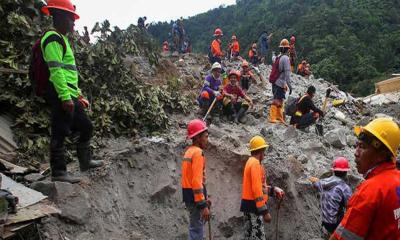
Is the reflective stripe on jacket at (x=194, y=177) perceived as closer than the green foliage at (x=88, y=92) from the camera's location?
Yes

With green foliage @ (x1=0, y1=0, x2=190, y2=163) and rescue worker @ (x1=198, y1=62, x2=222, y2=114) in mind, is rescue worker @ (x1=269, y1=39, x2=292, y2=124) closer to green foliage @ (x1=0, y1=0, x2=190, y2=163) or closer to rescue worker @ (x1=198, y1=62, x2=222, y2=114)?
rescue worker @ (x1=198, y1=62, x2=222, y2=114)

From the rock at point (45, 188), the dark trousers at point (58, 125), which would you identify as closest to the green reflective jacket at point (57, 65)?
the dark trousers at point (58, 125)

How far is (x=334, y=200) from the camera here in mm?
5340

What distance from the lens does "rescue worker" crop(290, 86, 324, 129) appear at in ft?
32.0

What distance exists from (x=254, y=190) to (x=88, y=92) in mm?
3584

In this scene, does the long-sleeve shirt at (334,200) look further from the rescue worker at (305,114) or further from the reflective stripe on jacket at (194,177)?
the rescue worker at (305,114)

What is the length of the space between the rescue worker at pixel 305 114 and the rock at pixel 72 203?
6260mm

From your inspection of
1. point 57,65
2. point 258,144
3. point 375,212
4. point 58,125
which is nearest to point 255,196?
point 258,144

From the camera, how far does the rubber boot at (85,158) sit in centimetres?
518

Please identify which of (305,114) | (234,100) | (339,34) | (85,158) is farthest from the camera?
(339,34)

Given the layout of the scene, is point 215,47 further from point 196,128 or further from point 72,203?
point 72,203

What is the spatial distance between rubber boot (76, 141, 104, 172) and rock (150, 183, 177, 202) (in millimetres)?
919

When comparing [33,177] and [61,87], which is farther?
[33,177]

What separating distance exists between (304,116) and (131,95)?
4.34 meters
